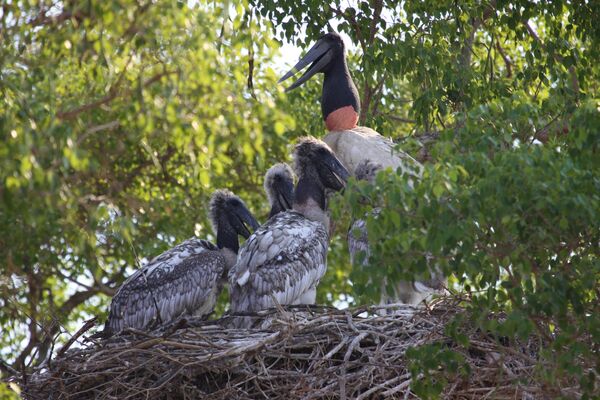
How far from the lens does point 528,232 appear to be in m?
6.20

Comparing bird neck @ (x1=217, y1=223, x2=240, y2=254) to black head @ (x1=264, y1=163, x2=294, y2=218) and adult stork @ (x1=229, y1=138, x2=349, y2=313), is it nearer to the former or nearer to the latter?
black head @ (x1=264, y1=163, x2=294, y2=218)

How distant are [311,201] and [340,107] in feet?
4.09

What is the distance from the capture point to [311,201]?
952 centimetres

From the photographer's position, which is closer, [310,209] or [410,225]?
[410,225]

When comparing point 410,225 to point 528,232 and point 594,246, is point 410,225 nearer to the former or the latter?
point 528,232

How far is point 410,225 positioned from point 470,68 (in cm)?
387

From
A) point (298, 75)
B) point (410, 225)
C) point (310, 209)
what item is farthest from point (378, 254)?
point (298, 75)

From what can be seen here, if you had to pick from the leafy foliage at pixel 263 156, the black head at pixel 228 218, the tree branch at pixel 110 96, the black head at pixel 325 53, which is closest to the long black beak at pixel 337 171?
the black head at pixel 228 218

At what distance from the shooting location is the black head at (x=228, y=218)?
33.0ft

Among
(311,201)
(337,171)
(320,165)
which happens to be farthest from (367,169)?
(311,201)

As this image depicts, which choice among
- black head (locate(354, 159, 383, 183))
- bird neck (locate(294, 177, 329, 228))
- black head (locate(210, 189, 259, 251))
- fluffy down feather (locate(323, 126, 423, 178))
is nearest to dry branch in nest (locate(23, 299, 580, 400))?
bird neck (locate(294, 177, 329, 228))

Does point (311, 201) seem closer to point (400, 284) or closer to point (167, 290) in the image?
point (400, 284)

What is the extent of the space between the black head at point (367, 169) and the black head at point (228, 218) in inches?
36.6

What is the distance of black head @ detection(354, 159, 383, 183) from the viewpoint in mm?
9406
